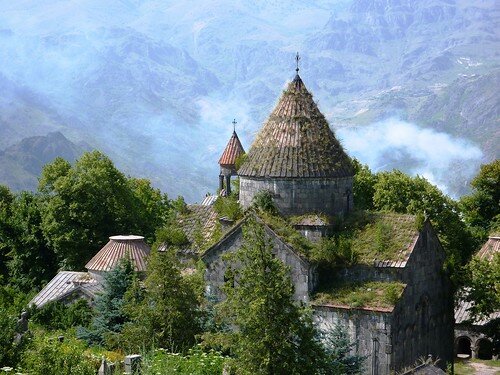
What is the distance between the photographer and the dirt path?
3349 cm

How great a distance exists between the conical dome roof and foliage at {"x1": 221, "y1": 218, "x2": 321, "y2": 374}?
9.57 m

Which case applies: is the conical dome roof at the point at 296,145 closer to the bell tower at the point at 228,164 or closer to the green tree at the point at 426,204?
the green tree at the point at 426,204

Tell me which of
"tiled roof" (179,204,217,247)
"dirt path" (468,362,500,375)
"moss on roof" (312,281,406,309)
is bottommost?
"dirt path" (468,362,500,375)

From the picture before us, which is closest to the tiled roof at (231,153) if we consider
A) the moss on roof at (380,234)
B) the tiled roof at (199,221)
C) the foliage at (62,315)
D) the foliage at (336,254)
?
the tiled roof at (199,221)

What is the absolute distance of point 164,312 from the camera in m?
23.5

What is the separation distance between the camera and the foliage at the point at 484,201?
48438 mm

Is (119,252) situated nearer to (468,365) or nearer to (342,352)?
(468,365)

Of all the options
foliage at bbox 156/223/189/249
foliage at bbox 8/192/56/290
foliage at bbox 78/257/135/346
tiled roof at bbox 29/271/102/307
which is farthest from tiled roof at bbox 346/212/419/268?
foliage at bbox 8/192/56/290

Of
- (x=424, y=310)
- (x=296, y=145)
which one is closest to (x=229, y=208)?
(x=296, y=145)

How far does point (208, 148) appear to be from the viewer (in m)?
172

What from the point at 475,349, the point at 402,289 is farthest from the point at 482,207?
the point at 402,289

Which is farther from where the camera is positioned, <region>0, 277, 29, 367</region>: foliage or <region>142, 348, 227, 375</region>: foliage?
<region>0, 277, 29, 367</region>: foliage

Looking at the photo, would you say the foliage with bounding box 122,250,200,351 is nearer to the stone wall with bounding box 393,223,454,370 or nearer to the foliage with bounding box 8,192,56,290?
the stone wall with bounding box 393,223,454,370

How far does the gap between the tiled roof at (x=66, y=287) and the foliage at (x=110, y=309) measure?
203 inches
